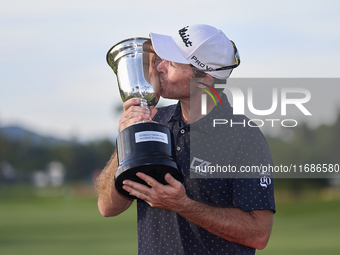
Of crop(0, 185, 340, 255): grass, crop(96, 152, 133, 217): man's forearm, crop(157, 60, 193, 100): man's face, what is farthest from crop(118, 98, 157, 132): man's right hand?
crop(0, 185, 340, 255): grass

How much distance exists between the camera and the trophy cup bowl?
10.8 ft

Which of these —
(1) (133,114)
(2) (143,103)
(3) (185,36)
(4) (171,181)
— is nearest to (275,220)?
(3) (185,36)

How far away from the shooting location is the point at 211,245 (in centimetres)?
377

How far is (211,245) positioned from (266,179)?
571 millimetres

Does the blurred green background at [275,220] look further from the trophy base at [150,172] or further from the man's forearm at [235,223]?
the trophy base at [150,172]

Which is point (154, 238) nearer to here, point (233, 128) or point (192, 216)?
point (192, 216)

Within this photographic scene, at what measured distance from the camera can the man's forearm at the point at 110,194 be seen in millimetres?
3895

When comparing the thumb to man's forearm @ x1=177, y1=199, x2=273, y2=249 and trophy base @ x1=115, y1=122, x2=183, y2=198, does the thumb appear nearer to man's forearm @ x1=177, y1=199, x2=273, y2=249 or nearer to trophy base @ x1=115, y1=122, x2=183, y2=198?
trophy base @ x1=115, y1=122, x2=183, y2=198

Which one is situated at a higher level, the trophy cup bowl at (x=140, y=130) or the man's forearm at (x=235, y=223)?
the trophy cup bowl at (x=140, y=130)

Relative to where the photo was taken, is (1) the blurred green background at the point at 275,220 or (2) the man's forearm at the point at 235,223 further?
(1) the blurred green background at the point at 275,220

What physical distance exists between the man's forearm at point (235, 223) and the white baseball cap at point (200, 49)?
99cm

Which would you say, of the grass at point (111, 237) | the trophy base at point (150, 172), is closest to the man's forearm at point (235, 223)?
the trophy base at point (150, 172)

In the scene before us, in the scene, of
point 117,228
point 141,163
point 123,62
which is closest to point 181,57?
point 123,62

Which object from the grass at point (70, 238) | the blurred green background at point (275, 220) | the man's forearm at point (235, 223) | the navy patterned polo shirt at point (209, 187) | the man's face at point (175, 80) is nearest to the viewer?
the man's forearm at point (235, 223)
